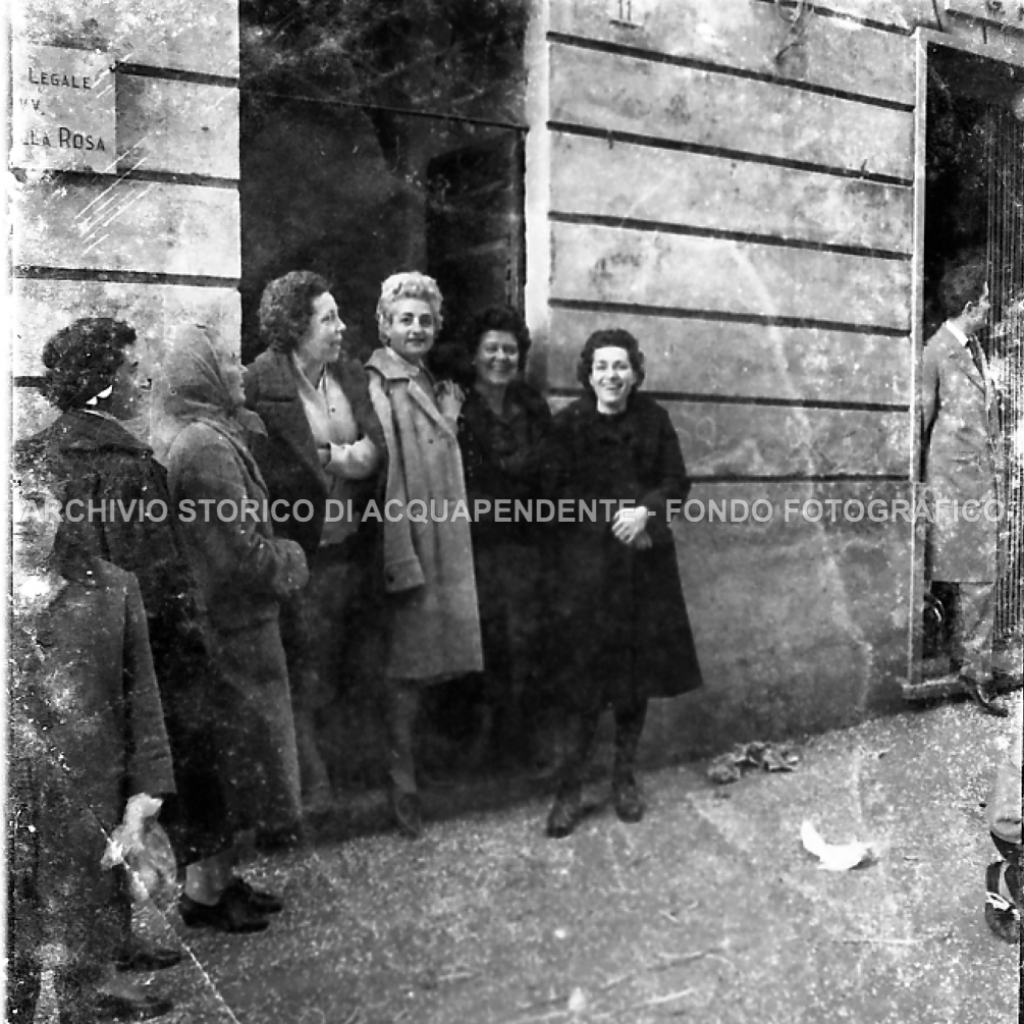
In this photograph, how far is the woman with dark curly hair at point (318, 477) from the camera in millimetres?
1974

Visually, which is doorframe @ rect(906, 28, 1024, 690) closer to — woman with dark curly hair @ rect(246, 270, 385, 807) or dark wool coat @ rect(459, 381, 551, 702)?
dark wool coat @ rect(459, 381, 551, 702)

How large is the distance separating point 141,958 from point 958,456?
75.3 inches

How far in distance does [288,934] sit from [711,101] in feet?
5.72

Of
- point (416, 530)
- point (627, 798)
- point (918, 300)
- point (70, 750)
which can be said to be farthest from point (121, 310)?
point (918, 300)

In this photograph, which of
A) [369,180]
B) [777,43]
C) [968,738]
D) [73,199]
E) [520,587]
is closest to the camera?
[73,199]

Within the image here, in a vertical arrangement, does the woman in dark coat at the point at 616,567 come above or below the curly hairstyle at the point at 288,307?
Answer: below

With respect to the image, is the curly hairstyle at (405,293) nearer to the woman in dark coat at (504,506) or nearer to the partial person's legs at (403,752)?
the woman in dark coat at (504,506)

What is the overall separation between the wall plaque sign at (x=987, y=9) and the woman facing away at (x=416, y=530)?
138cm

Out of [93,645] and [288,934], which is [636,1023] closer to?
[288,934]

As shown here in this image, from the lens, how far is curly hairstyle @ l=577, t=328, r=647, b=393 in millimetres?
2186

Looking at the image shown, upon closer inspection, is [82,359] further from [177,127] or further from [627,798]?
[627,798]

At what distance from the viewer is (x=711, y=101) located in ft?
7.63

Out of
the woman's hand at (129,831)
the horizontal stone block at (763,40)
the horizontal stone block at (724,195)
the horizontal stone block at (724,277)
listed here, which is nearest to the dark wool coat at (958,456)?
the horizontal stone block at (724,277)

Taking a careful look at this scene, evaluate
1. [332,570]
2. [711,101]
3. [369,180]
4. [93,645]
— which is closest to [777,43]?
[711,101]
